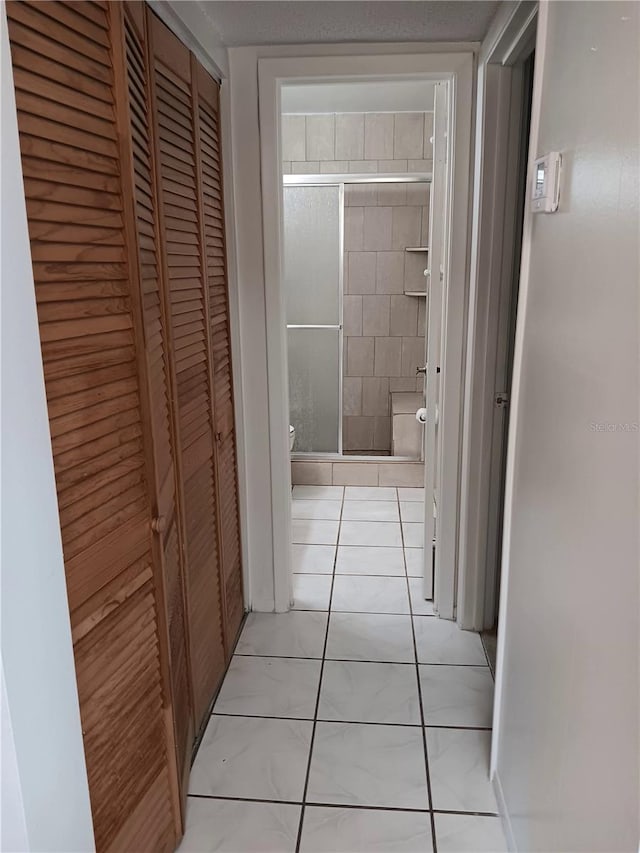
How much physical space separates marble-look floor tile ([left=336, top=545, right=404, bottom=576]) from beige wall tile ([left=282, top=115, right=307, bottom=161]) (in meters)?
2.69

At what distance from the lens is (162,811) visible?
1508 millimetres

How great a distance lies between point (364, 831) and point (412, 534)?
1.91 metres

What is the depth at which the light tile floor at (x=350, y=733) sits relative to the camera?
1668mm

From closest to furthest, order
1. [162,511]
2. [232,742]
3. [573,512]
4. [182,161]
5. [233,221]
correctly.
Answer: [573,512] → [162,511] → [182,161] → [232,742] → [233,221]

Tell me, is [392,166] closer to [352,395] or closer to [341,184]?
[341,184]

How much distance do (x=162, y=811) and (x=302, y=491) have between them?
8.97ft

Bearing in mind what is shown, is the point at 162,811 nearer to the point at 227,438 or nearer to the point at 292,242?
the point at 227,438

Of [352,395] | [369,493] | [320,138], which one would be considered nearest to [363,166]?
[320,138]

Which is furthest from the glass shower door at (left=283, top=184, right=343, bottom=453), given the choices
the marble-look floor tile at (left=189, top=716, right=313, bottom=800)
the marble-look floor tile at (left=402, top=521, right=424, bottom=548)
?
the marble-look floor tile at (left=189, top=716, right=313, bottom=800)

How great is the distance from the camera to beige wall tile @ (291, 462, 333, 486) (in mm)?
4289

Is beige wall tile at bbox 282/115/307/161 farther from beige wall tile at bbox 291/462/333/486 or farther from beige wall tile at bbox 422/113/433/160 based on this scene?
beige wall tile at bbox 291/462/333/486

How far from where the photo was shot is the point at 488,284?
2250 millimetres

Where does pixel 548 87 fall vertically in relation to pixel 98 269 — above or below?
above

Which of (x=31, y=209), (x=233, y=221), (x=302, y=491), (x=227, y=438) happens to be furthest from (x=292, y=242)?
(x=31, y=209)
